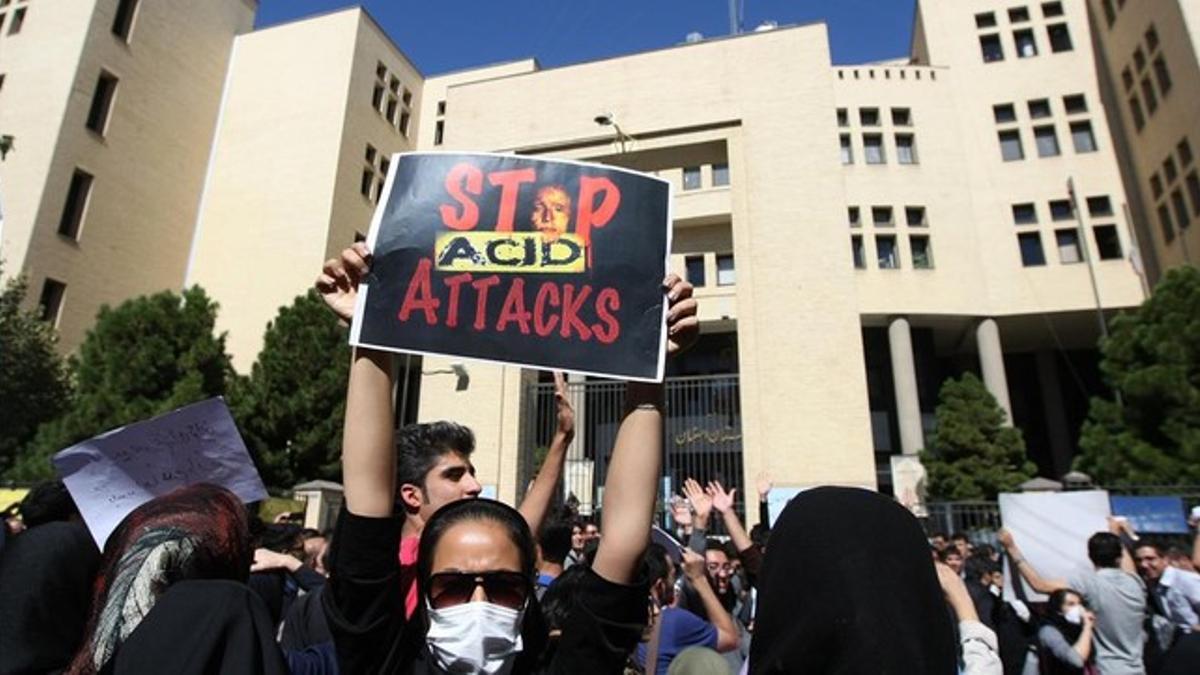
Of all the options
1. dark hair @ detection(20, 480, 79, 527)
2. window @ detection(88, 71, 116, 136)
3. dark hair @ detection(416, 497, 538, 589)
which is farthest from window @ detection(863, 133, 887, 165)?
dark hair @ detection(416, 497, 538, 589)

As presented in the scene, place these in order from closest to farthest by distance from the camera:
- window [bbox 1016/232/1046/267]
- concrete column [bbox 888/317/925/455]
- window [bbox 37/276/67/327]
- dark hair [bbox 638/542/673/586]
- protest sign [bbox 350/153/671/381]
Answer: protest sign [bbox 350/153/671/381] → dark hair [bbox 638/542/673/586] → window [bbox 37/276/67/327] → concrete column [bbox 888/317/925/455] → window [bbox 1016/232/1046/267]

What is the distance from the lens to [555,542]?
456 cm

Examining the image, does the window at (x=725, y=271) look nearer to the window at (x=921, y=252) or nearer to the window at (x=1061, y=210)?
the window at (x=921, y=252)

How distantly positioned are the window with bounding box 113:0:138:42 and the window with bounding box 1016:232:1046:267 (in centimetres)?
3344

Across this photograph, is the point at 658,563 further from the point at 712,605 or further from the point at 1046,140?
the point at 1046,140

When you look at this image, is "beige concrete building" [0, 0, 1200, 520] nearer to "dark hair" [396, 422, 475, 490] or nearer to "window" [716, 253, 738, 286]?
"window" [716, 253, 738, 286]

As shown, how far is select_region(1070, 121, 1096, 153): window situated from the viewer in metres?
29.2

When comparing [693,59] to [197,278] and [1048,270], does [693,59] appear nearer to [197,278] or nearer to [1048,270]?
[1048,270]

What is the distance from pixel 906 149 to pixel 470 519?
31452 mm

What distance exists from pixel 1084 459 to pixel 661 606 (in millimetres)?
19588

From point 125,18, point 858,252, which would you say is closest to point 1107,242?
point 858,252

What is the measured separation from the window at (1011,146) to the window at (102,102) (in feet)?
108

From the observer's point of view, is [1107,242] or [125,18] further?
[1107,242]

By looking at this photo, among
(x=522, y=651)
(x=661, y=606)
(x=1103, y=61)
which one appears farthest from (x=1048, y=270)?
(x=522, y=651)
